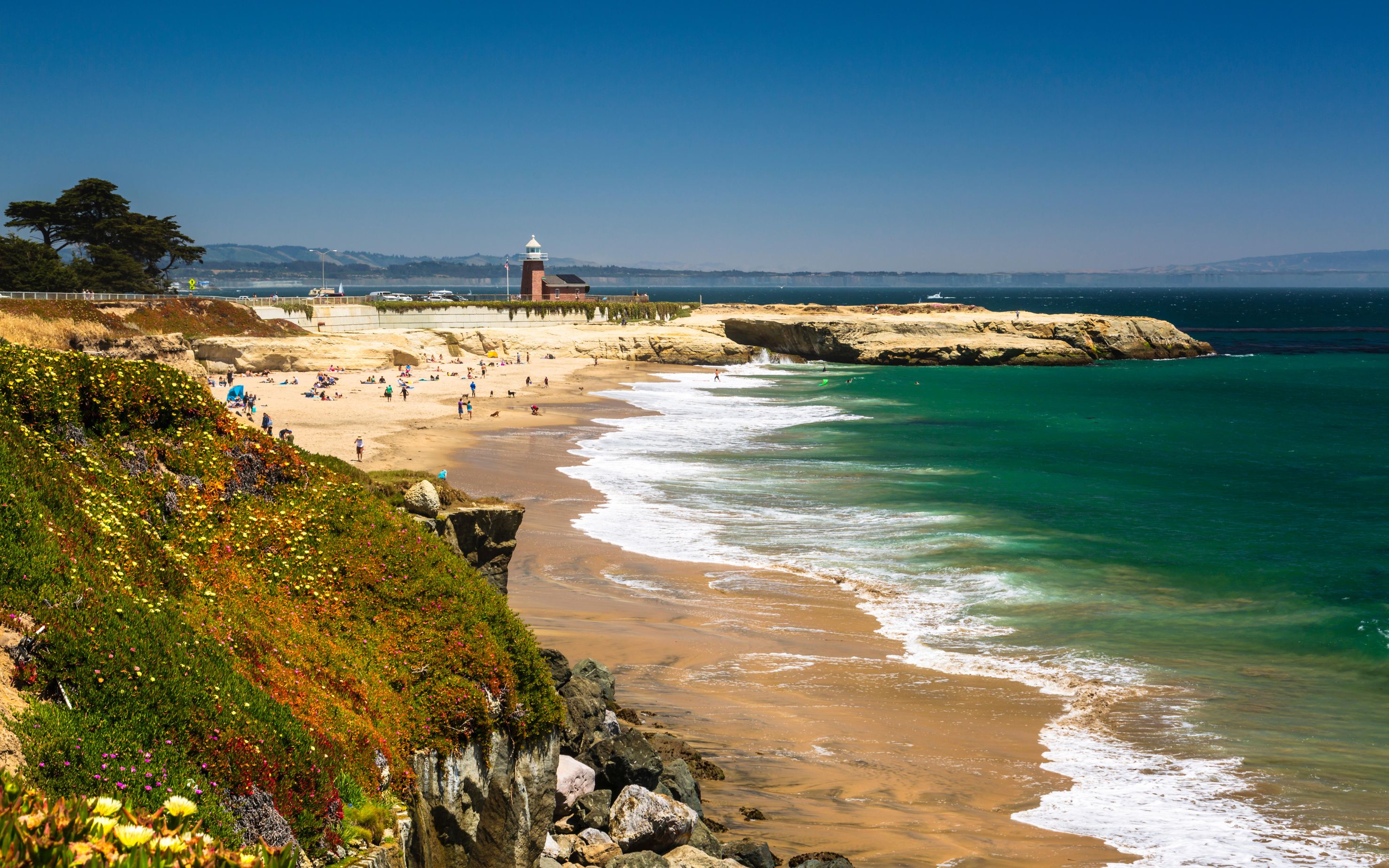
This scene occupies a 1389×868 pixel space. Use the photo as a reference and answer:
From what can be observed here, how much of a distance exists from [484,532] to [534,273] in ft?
293

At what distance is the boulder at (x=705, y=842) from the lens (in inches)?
403

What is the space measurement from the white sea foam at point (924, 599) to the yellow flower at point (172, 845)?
10601 mm

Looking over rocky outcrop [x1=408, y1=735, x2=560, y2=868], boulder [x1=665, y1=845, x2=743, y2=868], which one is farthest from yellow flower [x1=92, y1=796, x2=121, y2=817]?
boulder [x1=665, y1=845, x2=743, y2=868]

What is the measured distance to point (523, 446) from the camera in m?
38.4

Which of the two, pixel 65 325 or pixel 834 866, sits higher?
pixel 65 325

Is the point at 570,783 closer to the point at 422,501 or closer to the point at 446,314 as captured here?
the point at 422,501

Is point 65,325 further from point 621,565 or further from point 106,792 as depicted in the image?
point 106,792

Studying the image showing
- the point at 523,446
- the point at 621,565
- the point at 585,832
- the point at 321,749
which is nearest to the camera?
the point at 321,749

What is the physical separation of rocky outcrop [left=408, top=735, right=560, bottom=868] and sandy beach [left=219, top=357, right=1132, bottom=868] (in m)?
2.93

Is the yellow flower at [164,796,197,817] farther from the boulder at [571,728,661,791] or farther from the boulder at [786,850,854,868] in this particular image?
the boulder at [786,850,854,868]

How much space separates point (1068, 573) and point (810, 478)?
11.4 m

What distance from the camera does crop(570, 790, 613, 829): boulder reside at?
10297mm

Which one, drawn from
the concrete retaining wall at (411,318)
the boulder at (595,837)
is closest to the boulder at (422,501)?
the boulder at (595,837)

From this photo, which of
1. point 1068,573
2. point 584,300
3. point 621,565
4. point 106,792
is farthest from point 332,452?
point 584,300
